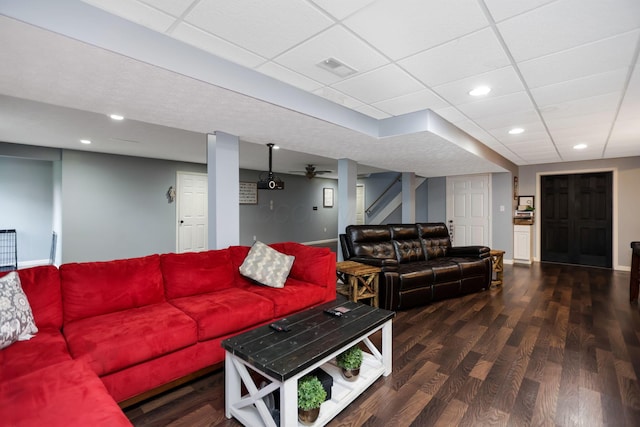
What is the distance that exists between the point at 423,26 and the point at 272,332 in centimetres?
206

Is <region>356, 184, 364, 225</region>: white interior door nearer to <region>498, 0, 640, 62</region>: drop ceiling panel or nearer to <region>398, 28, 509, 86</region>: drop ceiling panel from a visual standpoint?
<region>398, 28, 509, 86</region>: drop ceiling panel

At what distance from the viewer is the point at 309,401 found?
5.32 feet

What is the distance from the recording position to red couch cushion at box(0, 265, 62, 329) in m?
1.98

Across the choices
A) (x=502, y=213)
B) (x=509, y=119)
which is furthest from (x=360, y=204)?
(x=509, y=119)

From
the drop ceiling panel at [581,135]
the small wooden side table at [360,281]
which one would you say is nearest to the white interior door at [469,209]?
the drop ceiling panel at [581,135]

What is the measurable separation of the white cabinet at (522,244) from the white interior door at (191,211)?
7122 millimetres

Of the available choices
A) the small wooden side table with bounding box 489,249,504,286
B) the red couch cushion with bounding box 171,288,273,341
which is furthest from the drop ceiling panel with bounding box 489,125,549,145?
the red couch cushion with bounding box 171,288,273,341

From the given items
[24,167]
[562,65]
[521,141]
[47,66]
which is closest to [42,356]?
[47,66]

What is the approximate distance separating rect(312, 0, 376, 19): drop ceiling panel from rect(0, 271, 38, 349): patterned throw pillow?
2398 mm

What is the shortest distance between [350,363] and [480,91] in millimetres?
2496

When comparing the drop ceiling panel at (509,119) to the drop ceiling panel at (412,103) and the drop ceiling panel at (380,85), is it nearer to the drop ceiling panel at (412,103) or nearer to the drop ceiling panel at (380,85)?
the drop ceiling panel at (412,103)

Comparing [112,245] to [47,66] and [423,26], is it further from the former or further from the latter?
[423,26]

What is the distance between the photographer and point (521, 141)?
4.59m

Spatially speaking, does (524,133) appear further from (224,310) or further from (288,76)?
(224,310)
